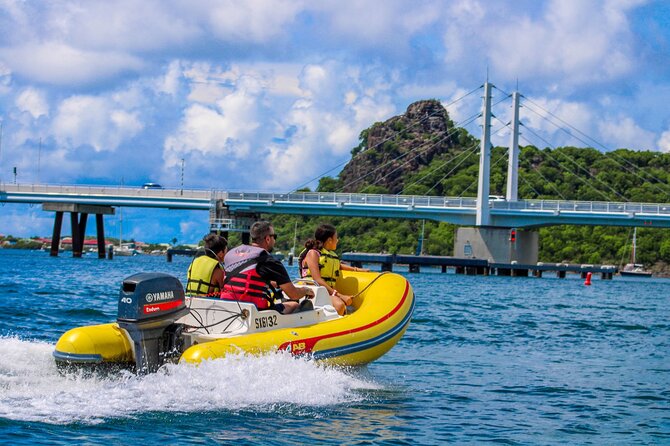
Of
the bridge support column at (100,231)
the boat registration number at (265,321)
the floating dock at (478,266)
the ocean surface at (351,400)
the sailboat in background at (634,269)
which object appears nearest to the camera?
the ocean surface at (351,400)

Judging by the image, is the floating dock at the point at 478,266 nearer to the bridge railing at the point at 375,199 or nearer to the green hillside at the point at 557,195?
the bridge railing at the point at 375,199

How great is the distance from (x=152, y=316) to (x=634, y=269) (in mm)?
89700

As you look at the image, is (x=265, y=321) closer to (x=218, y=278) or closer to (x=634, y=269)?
(x=218, y=278)

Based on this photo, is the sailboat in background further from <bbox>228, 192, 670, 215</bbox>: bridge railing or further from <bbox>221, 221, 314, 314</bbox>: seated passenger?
<bbox>221, 221, 314, 314</bbox>: seated passenger

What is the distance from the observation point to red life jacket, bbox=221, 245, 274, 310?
30.8ft

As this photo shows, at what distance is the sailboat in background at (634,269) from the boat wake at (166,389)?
8415 cm

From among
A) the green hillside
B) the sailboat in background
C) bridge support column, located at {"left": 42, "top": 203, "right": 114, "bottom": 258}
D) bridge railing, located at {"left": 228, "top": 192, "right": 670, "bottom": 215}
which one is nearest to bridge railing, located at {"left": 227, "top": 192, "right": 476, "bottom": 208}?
bridge railing, located at {"left": 228, "top": 192, "right": 670, "bottom": 215}

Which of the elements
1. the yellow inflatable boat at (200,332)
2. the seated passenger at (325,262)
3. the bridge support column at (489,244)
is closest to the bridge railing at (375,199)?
the bridge support column at (489,244)

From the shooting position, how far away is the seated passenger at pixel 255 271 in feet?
30.8

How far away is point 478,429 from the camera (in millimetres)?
8742

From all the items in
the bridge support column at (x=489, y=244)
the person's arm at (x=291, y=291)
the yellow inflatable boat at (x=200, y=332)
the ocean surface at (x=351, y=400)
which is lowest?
the ocean surface at (x=351, y=400)

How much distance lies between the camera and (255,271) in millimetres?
9414

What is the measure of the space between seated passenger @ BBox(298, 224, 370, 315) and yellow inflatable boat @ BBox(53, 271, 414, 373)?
0.24 meters

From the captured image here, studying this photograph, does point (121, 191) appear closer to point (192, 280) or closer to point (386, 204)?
point (386, 204)
